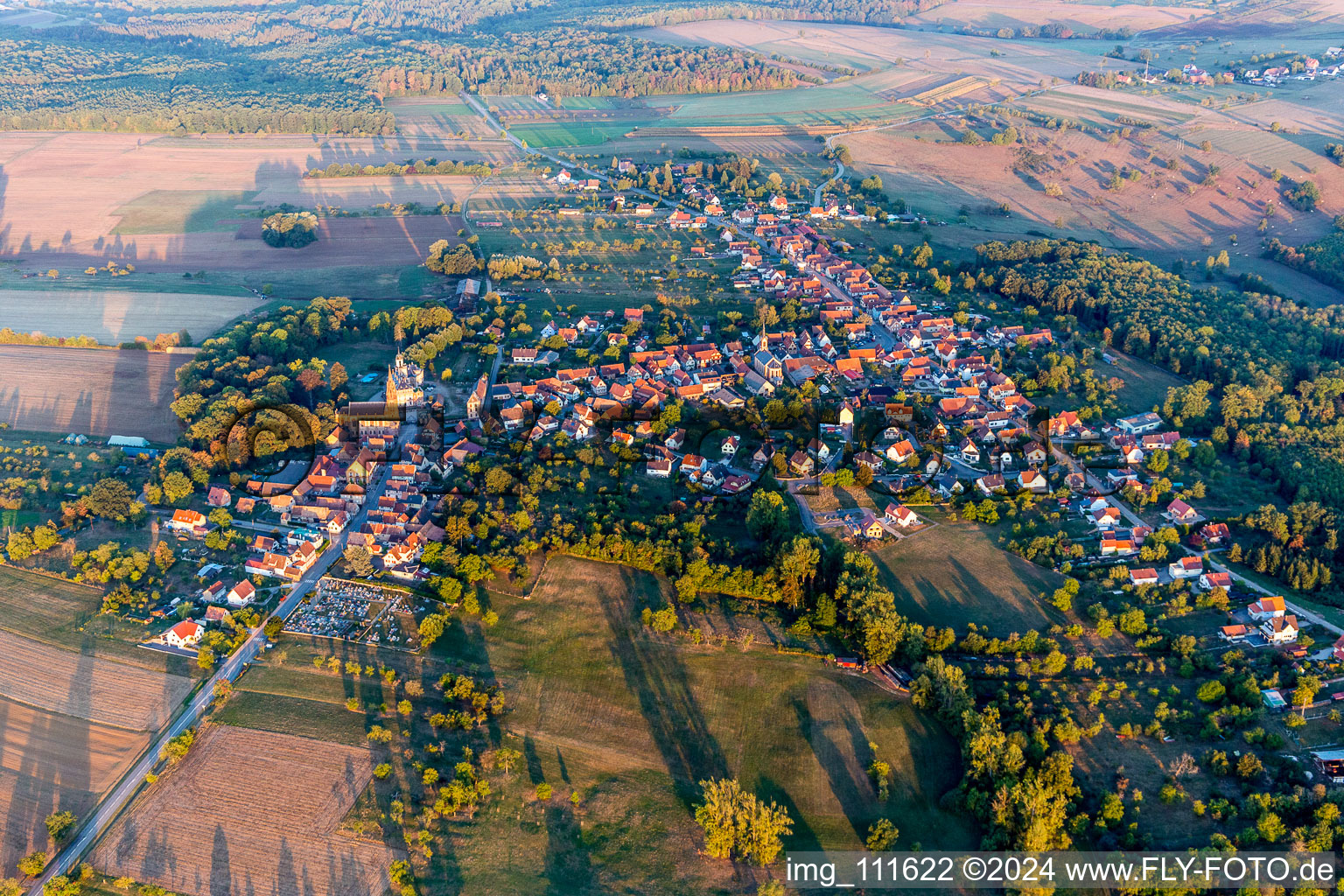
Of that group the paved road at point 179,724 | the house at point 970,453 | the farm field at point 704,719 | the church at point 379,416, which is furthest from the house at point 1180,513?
the church at point 379,416

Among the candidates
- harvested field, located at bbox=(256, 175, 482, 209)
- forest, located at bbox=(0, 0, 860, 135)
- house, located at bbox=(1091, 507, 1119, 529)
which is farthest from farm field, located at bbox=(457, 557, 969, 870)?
forest, located at bbox=(0, 0, 860, 135)

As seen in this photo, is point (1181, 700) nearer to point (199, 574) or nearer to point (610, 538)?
point (610, 538)

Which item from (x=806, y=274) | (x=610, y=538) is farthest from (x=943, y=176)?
(x=610, y=538)

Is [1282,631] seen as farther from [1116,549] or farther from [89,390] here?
[89,390]

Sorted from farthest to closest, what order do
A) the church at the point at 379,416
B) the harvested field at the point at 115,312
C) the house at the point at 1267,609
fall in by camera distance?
the harvested field at the point at 115,312 < the church at the point at 379,416 < the house at the point at 1267,609

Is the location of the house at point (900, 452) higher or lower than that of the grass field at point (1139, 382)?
lower

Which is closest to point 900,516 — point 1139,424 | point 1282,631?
point 1282,631

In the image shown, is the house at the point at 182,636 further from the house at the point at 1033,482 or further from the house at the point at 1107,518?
the house at the point at 1107,518

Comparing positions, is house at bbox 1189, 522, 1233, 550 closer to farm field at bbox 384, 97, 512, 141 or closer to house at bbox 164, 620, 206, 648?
house at bbox 164, 620, 206, 648
